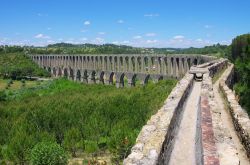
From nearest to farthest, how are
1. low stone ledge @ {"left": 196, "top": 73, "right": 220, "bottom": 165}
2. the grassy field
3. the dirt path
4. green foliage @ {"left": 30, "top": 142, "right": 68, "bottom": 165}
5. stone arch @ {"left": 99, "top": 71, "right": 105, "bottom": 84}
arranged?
1. low stone ledge @ {"left": 196, "top": 73, "right": 220, "bottom": 165}
2. the dirt path
3. green foliage @ {"left": 30, "top": 142, "right": 68, "bottom": 165}
4. stone arch @ {"left": 99, "top": 71, "right": 105, "bottom": 84}
5. the grassy field

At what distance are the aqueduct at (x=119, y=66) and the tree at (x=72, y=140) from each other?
2857 centimetres

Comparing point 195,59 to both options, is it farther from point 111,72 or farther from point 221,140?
point 221,140

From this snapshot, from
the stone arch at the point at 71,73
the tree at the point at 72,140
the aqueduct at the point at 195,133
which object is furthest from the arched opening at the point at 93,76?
the aqueduct at the point at 195,133

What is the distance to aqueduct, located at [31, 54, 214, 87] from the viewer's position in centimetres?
6263

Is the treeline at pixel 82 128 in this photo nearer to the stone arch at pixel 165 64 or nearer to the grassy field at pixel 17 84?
the stone arch at pixel 165 64

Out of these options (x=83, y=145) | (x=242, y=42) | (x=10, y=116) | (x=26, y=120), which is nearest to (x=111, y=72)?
(x=242, y=42)

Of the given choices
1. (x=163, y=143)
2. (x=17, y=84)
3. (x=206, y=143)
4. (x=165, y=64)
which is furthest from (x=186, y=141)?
(x=17, y=84)

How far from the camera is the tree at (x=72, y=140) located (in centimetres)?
2428

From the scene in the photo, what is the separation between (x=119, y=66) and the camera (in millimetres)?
81000

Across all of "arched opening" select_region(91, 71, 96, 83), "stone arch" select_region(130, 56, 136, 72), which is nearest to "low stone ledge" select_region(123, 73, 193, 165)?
"stone arch" select_region(130, 56, 136, 72)

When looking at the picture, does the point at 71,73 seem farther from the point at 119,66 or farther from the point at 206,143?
the point at 206,143

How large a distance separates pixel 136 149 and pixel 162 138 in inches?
38.0

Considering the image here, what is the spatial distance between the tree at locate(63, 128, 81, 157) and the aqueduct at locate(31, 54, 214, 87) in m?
28.6

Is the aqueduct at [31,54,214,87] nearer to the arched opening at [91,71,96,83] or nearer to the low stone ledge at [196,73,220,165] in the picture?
the arched opening at [91,71,96,83]
